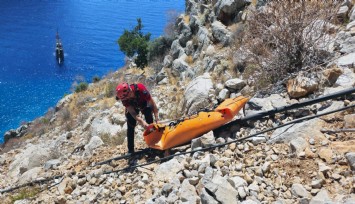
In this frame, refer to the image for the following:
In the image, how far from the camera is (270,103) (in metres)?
5.36

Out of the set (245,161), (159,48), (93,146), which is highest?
(159,48)

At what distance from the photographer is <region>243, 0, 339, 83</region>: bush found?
18.7 ft

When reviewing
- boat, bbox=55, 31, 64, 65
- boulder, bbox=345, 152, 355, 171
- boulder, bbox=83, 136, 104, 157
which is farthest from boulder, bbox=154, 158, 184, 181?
boat, bbox=55, 31, 64, 65

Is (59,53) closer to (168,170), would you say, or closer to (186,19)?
(186,19)

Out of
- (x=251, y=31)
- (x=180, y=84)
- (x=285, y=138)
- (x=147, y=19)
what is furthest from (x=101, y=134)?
(x=147, y=19)

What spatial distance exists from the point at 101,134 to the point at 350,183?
6772 mm

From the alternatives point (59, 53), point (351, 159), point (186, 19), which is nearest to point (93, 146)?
point (351, 159)

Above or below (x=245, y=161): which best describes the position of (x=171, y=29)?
above

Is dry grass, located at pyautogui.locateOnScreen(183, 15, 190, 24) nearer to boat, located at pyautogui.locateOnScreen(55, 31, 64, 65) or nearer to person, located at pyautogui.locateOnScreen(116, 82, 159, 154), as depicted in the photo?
person, located at pyautogui.locateOnScreen(116, 82, 159, 154)

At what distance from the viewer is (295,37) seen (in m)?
5.73

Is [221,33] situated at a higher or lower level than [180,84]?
higher

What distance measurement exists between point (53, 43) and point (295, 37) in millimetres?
42218

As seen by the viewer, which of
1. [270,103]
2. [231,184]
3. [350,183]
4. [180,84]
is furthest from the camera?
[180,84]

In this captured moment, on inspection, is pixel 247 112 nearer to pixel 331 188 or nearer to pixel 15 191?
pixel 331 188
